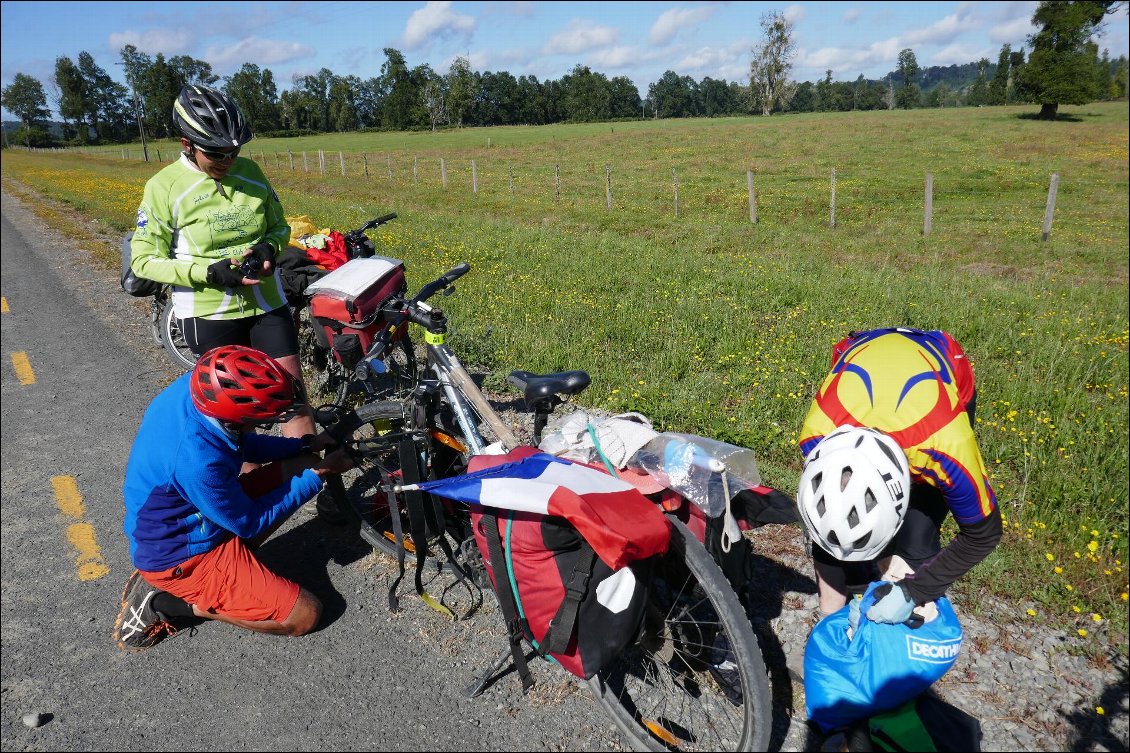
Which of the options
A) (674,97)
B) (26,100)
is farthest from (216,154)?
(674,97)

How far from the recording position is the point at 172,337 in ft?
22.3

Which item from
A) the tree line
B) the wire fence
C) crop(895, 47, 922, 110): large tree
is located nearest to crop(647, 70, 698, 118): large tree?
the tree line

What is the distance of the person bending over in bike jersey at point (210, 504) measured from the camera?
9.32ft

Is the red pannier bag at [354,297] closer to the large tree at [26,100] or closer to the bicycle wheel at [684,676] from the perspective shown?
the bicycle wheel at [684,676]

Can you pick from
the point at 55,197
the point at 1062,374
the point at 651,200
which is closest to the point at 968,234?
the point at 651,200

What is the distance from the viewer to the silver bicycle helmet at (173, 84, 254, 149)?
3547 mm

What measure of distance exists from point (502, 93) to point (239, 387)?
4776 inches

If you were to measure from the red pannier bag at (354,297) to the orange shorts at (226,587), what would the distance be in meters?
1.89

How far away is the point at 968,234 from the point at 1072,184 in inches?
432

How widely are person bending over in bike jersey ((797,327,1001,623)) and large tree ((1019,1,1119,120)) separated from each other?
201ft

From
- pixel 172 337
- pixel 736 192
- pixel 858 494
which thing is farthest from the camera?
pixel 736 192

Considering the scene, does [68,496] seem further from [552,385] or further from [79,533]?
[552,385]

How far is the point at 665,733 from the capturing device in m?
2.60

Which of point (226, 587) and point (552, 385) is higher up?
point (552, 385)
